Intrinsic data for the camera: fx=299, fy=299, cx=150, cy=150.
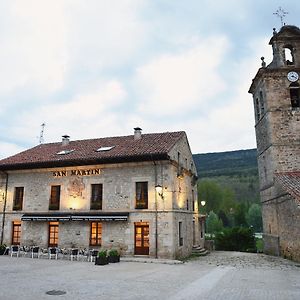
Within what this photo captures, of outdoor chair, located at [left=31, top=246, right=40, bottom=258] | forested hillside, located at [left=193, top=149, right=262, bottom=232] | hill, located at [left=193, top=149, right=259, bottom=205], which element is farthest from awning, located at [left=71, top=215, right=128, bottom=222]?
hill, located at [left=193, top=149, right=259, bottom=205]

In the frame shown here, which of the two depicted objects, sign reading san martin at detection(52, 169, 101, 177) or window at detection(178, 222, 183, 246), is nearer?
window at detection(178, 222, 183, 246)

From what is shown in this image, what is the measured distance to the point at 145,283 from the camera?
391 inches

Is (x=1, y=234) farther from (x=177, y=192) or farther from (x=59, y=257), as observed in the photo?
(x=177, y=192)

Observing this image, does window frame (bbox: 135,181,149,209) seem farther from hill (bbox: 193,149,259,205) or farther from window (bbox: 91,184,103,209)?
hill (bbox: 193,149,259,205)

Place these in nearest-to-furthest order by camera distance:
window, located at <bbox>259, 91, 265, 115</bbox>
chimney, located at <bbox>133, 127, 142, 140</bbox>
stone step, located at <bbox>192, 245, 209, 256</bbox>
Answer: stone step, located at <bbox>192, 245, 209, 256</bbox> → chimney, located at <bbox>133, 127, 142, 140</bbox> → window, located at <bbox>259, 91, 265, 115</bbox>

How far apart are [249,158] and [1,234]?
458ft

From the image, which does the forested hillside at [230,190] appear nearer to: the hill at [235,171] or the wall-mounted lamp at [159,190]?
the hill at [235,171]

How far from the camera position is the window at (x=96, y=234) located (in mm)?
18047

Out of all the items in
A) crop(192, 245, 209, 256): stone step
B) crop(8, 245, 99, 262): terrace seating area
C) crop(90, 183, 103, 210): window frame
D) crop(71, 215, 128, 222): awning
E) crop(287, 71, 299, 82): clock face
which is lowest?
crop(192, 245, 209, 256): stone step

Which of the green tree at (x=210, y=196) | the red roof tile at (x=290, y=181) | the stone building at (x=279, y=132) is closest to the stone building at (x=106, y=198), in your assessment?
the stone building at (x=279, y=132)

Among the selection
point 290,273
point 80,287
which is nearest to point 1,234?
point 80,287

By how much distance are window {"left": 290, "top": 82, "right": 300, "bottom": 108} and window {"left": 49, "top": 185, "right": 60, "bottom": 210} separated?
17.0 m

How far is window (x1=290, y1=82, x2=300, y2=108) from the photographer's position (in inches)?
813

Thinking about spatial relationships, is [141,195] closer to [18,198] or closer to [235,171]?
[18,198]
